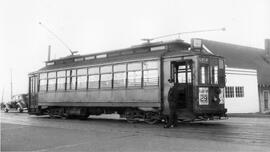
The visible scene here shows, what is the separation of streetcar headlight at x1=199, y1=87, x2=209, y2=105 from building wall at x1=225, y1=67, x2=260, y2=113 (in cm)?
1254

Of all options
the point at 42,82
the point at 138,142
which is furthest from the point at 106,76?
the point at 138,142

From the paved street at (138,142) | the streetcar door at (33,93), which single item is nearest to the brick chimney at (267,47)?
the streetcar door at (33,93)

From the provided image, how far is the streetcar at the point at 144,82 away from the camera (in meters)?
14.2

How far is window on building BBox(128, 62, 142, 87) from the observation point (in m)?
15.6

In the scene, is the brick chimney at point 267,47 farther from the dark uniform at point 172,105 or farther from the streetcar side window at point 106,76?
the dark uniform at point 172,105

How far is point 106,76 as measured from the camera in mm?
17203

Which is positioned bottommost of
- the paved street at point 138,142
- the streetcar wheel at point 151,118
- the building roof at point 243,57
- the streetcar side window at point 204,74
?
the paved street at point 138,142

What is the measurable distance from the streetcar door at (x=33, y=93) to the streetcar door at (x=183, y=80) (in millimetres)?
10345

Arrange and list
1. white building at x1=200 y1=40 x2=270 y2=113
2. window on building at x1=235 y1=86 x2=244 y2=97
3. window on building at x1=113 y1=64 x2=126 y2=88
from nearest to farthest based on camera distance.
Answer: window on building at x1=113 y1=64 x2=126 y2=88
white building at x1=200 y1=40 x2=270 y2=113
window on building at x1=235 y1=86 x2=244 y2=97

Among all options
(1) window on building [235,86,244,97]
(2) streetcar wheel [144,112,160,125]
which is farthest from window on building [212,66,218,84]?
(1) window on building [235,86,244,97]

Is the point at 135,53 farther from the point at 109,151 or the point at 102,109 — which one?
the point at 109,151

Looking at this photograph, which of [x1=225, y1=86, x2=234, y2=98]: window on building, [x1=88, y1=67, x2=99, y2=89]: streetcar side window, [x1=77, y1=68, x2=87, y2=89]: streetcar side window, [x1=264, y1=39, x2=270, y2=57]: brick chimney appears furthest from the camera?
[x1=264, y1=39, x2=270, y2=57]: brick chimney

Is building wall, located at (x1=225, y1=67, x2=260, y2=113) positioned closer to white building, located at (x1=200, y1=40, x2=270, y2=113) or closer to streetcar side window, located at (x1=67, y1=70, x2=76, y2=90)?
white building, located at (x1=200, y1=40, x2=270, y2=113)

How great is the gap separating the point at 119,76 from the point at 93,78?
192 centimetres
